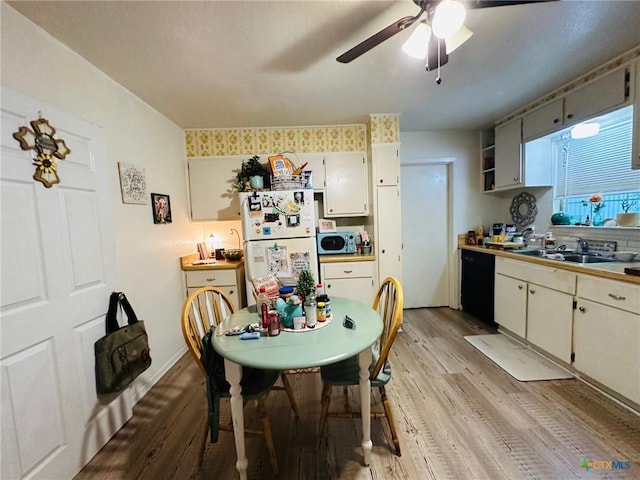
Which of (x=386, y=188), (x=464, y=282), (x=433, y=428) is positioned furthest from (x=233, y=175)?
(x=464, y=282)

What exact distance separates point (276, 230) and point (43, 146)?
1.59 meters

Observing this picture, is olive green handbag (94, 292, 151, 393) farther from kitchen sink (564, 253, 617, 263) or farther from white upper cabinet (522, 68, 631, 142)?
white upper cabinet (522, 68, 631, 142)

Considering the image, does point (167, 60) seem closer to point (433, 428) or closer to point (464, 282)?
point (433, 428)

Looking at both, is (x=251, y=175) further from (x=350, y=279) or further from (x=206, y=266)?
(x=350, y=279)

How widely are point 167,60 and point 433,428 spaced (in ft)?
9.24

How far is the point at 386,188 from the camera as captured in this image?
2902 mm

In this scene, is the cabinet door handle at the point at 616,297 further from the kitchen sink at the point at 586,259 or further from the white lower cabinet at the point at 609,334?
the kitchen sink at the point at 586,259

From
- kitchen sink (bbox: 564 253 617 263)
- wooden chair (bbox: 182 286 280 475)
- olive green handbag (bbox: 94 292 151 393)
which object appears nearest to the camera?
wooden chair (bbox: 182 286 280 475)

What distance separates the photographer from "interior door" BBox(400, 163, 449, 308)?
3467mm

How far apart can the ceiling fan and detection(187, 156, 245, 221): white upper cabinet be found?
2.01 metres

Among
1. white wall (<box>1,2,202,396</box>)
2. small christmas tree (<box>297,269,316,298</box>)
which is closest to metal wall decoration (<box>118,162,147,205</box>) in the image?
white wall (<box>1,2,202,396</box>)

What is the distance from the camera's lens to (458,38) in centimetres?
136

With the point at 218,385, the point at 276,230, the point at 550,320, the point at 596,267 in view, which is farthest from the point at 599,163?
the point at 218,385

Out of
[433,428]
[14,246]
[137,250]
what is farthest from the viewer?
[137,250]
